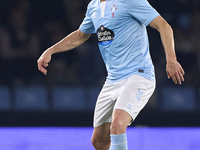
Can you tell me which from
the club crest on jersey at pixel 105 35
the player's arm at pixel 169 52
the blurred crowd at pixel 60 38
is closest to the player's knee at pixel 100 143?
the club crest on jersey at pixel 105 35

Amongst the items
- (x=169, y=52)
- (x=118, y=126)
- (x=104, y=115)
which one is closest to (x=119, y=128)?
(x=118, y=126)

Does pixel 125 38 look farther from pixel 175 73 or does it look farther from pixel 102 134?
pixel 102 134

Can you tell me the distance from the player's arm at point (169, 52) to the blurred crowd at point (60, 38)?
2.75m

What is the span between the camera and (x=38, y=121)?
5.21 m

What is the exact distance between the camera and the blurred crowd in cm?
553

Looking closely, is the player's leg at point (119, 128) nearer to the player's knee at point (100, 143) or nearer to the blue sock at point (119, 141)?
the blue sock at point (119, 141)

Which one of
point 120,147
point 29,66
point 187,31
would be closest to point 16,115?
point 29,66

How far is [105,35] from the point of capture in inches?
114

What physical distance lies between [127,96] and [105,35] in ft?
1.48

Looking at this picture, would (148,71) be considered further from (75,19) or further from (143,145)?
(75,19)

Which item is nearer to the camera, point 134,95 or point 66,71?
point 134,95

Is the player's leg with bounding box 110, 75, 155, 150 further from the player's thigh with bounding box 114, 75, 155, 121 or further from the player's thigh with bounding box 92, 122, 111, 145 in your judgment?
the player's thigh with bounding box 92, 122, 111, 145

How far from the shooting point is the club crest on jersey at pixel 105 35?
287 centimetres

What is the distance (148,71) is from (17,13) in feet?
11.4
